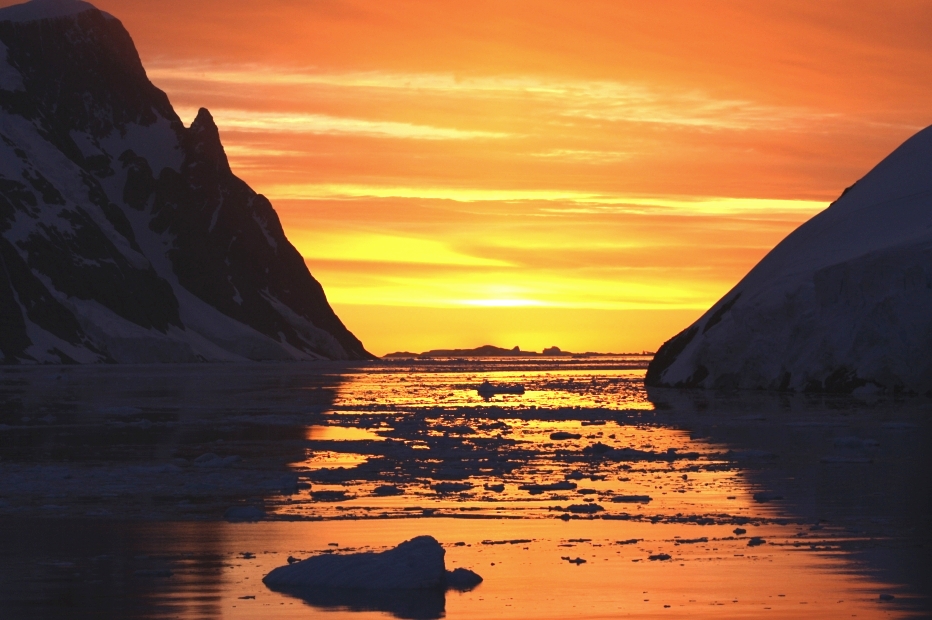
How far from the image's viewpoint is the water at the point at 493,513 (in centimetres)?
1459

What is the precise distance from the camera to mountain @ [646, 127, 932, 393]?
2314 inches

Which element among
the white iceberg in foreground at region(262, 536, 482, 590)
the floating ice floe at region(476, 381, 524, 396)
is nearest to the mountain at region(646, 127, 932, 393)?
the floating ice floe at region(476, 381, 524, 396)

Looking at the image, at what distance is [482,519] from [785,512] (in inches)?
200

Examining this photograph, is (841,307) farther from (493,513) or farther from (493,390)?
(493,513)

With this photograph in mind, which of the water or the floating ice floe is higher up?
the floating ice floe

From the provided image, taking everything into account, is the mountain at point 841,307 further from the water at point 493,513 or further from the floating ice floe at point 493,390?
the water at point 493,513

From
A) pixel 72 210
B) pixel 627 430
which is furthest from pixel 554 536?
pixel 72 210

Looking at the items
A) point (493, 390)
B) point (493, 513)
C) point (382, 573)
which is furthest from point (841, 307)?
point (382, 573)

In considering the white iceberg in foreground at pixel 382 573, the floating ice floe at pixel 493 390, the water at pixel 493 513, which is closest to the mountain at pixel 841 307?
the floating ice floe at pixel 493 390

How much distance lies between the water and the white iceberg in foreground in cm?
36

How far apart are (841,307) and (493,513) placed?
1740 inches

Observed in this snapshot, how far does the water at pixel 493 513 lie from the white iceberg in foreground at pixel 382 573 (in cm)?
36

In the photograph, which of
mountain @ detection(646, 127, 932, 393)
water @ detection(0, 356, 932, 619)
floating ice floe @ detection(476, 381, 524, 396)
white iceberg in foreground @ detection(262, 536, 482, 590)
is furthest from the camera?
floating ice floe @ detection(476, 381, 524, 396)

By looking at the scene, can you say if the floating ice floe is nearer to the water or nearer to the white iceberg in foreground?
the water
